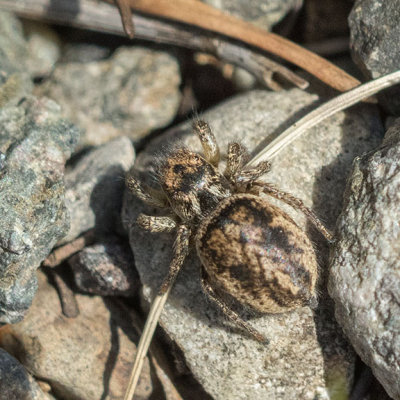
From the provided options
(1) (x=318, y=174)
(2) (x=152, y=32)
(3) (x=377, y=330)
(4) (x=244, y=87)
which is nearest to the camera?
(3) (x=377, y=330)

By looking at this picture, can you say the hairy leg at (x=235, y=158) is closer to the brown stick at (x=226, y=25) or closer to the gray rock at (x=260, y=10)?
the brown stick at (x=226, y=25)

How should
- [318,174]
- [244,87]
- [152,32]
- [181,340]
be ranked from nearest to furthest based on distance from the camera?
1. [181,340]
2. [318,174]
3. [152,32]
4. [244,87]

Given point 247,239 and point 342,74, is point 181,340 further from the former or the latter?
point 342,74

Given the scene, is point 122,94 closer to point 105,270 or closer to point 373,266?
point 105,270

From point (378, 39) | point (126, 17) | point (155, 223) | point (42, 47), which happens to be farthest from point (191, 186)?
point (42, 47)

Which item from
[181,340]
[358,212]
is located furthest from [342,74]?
[181,340]

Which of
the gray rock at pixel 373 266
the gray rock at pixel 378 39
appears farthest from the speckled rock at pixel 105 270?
the gray rock at pixel 378 39

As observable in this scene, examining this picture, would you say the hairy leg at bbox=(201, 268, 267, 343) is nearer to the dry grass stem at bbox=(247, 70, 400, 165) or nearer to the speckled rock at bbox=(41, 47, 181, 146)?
the dry grass stem at bbox=(247, 70, 400, 165)
